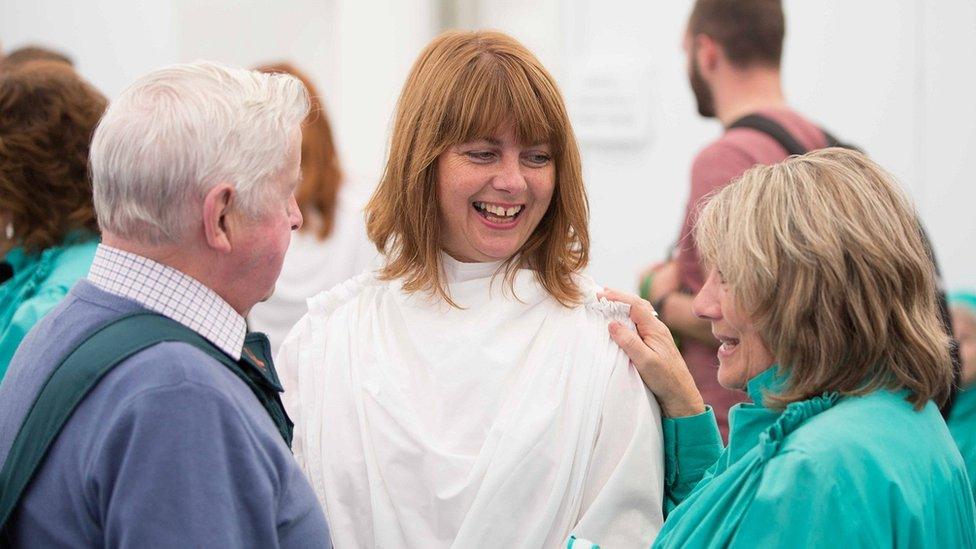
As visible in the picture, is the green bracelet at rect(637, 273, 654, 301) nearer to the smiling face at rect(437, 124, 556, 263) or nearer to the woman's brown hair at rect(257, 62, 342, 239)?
the woman's brown hair at rect(257, 62, 342, 239)

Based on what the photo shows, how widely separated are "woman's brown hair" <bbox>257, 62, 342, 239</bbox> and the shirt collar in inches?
81.8

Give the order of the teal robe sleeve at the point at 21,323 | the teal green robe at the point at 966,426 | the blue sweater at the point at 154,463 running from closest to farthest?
1. the blue sweater at the point at 154,463
2. the teal robe sleeve at the point at 21,323
3. the teal green robe at the point at 966,426

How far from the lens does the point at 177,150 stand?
4.80ft

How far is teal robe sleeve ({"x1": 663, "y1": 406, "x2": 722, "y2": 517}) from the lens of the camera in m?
1.94

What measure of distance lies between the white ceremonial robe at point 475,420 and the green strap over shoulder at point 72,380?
0.54m

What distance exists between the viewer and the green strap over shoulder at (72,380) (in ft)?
4.65

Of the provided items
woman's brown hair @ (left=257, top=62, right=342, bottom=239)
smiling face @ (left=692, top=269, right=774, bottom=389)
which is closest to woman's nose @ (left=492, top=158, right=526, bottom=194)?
smiling face @ (left=692, top=269, right=774, bottom=389)

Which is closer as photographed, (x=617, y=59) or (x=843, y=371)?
(x=843, y=371)

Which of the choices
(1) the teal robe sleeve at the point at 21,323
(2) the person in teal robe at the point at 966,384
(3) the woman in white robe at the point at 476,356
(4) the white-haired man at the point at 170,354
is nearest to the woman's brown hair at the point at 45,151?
(1) the teal robe sleeve at the point at 21,323

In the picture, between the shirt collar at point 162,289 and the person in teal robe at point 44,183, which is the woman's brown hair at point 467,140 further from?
the person in teal robe at point 44,183

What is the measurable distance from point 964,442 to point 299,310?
191 centimetres

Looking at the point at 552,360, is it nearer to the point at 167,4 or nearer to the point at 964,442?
the point at 964,442

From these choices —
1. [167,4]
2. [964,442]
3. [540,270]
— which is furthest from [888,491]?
[167,4]

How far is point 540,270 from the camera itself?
6.91ft
